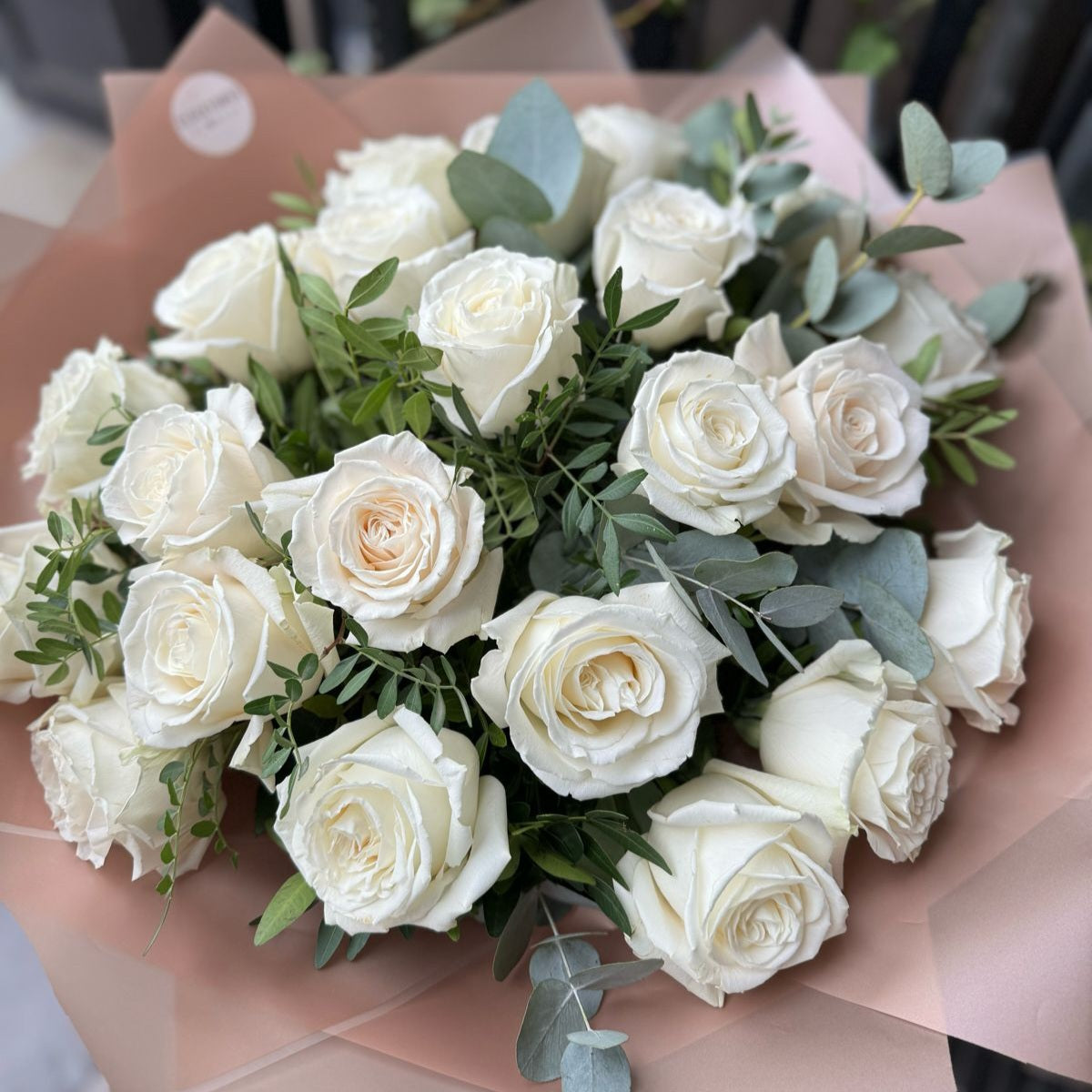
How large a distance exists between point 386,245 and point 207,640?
306 mm

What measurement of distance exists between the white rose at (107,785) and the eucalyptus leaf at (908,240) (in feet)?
1.86

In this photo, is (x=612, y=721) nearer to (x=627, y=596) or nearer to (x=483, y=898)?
(x=627, y=596)

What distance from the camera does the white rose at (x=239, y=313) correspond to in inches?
26.5

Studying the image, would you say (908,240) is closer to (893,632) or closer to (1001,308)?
(1001,308)

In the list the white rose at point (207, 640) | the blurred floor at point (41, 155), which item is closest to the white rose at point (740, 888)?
the white rose at point (207, 640)

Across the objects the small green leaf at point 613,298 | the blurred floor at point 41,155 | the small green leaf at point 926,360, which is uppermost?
the small green leaf at point 613,298

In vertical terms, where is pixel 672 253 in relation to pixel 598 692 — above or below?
above

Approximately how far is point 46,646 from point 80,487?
144 millimetres

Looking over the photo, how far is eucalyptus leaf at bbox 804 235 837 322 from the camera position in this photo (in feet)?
2.31

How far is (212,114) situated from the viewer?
89 cm

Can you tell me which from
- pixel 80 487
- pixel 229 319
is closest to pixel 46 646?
pixel 80 487

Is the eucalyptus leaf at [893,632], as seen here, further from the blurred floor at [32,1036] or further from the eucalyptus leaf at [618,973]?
the blurred floor at [32,1036]

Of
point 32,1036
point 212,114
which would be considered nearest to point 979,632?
point 212,114

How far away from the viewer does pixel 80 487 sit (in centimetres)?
67
